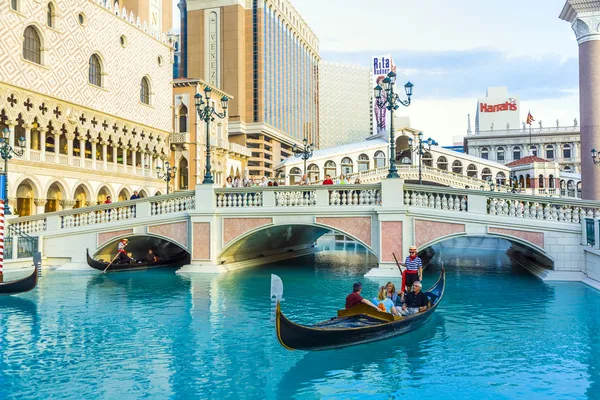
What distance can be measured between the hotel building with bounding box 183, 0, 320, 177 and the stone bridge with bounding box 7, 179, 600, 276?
5487cm

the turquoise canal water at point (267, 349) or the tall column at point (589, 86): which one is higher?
the tall column at point (589, 86)

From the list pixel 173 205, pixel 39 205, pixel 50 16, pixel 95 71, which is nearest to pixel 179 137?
pixel 95 71

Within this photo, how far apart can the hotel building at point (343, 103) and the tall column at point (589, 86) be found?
343 feet

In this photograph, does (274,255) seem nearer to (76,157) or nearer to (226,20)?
(76,157)

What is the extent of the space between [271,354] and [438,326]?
12.0 ft

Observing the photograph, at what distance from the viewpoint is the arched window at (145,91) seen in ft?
125

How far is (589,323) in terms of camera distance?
34.6 feet

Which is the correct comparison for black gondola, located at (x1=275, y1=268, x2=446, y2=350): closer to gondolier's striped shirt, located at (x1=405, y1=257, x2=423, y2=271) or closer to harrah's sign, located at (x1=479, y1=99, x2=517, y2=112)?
gondolier's striped shirt, located at (x1=405, y1=257, x2=423, y2=271)

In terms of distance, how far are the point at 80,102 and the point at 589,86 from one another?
2619 cm

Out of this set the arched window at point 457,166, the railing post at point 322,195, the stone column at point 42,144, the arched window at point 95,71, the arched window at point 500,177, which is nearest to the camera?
the railing post at point 322,195

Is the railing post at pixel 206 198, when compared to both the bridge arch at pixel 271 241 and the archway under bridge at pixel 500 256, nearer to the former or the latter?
the bridge arch at pixel 271 241

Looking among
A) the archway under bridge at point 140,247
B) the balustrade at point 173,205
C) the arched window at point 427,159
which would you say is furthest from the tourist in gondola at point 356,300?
the arched window at point 427,159

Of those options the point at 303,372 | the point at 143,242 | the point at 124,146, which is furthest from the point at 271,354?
the point at 124,146

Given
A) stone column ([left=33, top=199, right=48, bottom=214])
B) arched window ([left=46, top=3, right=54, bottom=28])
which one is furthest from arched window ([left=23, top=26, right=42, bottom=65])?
stone column ([left=33, top=199, right=48, bottom=214])
